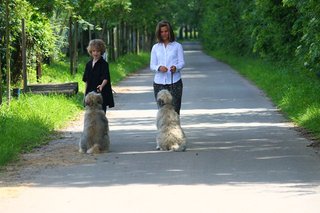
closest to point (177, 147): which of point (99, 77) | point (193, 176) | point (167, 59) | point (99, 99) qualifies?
point (99, 99)

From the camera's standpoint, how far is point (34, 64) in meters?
25.9

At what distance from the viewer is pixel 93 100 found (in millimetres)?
12773

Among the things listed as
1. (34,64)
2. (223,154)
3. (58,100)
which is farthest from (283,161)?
(34,64)

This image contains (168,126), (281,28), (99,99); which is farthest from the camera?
(281,28)

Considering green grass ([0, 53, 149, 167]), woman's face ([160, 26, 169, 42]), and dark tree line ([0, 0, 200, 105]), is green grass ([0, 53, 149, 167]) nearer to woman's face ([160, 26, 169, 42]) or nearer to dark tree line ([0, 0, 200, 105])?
dark tree line ([0, 0, 200, 105])

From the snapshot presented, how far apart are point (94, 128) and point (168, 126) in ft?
3.73

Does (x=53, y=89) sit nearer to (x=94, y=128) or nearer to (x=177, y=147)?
(x=94, y=128)

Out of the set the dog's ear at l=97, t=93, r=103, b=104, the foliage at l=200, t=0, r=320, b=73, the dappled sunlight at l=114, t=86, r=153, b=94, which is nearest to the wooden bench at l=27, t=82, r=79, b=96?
the dappled sunlight at l=114, t=86, r=153, b=94

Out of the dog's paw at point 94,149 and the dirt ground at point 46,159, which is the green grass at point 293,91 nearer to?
the dog's paw at point 94,149

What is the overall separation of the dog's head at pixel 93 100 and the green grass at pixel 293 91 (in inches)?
158

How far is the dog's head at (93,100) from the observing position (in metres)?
12.8

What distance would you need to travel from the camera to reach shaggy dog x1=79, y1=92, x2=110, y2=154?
1268 centimetres

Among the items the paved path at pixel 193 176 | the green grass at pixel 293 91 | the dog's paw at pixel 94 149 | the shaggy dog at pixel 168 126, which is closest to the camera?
the paved path at pixel 193 176

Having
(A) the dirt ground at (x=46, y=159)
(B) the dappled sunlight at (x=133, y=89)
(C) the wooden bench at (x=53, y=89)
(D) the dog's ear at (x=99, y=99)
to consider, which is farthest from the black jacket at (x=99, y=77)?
(B) the dappled sunlight at (x=133, y=89)
